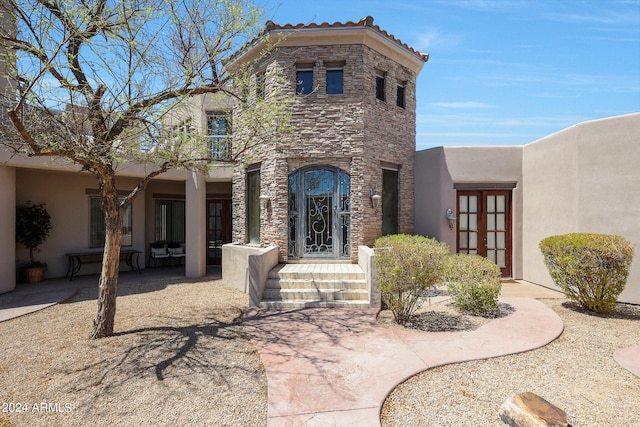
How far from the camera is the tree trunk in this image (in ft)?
19.6

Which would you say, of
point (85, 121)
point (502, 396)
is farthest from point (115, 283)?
point (502, 396)

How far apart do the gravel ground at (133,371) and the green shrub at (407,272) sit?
9.65 feet

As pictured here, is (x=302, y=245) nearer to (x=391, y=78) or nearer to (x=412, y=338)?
(x=412, y=338)

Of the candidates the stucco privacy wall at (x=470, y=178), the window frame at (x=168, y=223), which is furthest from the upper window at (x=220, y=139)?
the stucco privacy wall at (x=470, y=178)

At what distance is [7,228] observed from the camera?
9695 mm

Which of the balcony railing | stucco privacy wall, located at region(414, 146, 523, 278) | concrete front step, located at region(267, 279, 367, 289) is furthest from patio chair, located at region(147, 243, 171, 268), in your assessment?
stucco privacy wall, located at region(414, 146, 523, 278)

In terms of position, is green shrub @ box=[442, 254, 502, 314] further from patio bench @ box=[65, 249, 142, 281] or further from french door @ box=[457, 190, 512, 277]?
patio bench @ box=[65, 249, 142, 281]

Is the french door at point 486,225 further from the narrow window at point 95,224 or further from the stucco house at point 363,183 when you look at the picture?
the narrow window at point 95,224

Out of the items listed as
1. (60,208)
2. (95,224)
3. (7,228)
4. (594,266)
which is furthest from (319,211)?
(60,208)

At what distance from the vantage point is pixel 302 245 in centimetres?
1011

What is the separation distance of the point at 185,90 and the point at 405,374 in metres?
5.91

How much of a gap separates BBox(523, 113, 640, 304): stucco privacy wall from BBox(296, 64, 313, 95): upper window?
24.9 feet

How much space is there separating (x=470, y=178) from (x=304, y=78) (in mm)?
6484

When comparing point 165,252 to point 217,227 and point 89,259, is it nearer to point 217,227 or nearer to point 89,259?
point 217,227
